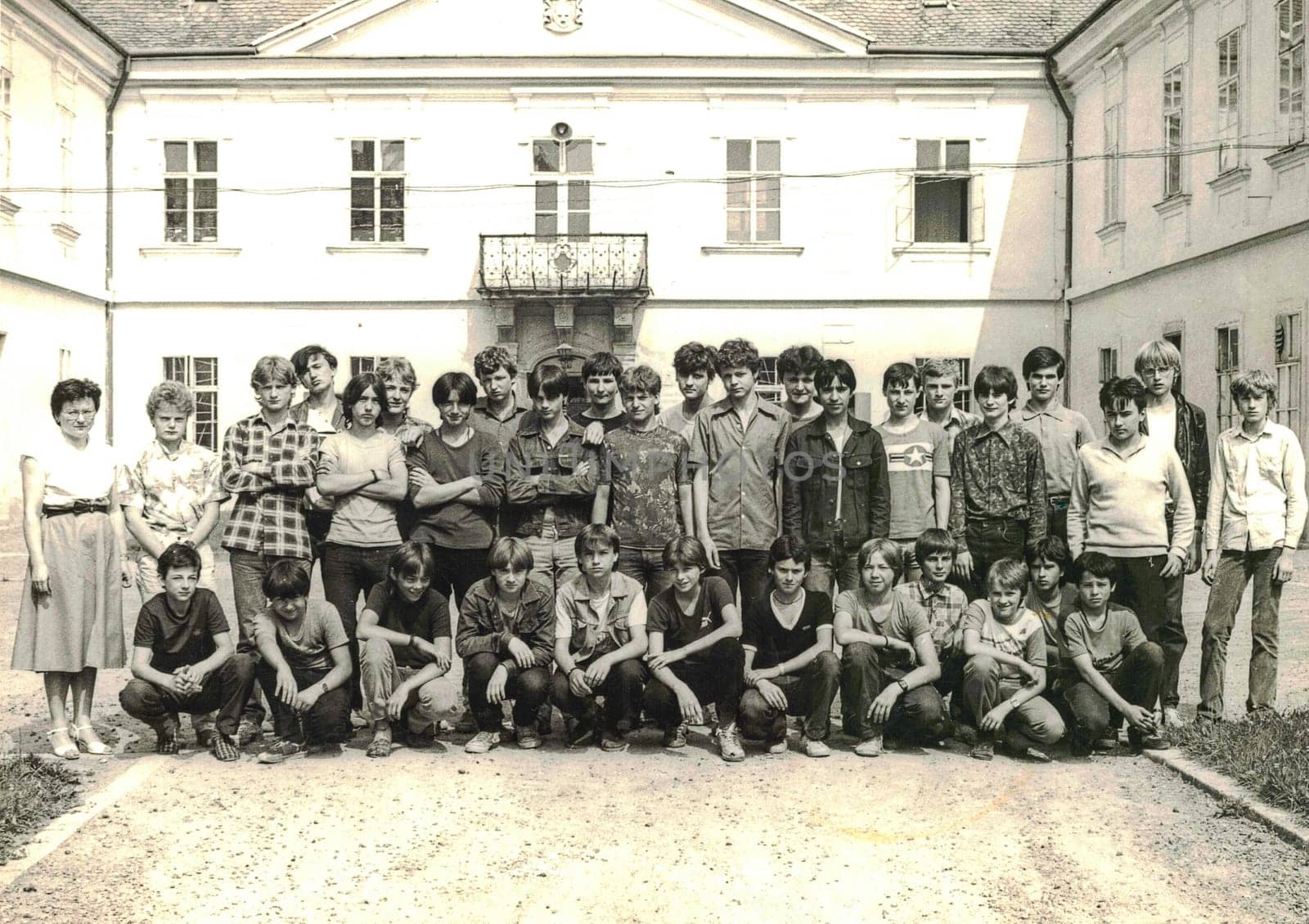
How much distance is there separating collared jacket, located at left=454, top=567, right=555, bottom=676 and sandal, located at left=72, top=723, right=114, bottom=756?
1.58 m

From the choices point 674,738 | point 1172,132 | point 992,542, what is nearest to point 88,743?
point 674,738

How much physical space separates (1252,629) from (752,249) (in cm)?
1692

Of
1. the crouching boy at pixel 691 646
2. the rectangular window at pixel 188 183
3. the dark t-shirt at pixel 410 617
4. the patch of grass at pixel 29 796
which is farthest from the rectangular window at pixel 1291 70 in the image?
the rectangular window at pixel 188 183

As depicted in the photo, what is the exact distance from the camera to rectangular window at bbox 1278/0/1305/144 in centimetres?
1507

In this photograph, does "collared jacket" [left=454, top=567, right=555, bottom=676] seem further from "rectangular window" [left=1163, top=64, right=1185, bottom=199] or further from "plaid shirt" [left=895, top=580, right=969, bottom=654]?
"rectangular window" [left=1163, top=64, right=1185, bottom=199]

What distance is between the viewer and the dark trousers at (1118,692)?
19.9ft

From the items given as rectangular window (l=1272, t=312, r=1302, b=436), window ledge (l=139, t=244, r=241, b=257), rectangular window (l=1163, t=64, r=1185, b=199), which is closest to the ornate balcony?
window ledge (l=139, t=244, r=241, b=257)

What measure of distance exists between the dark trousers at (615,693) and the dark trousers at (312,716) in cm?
92

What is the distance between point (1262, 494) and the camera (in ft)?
21.3

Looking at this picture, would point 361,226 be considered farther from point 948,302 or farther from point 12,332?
point 948,302

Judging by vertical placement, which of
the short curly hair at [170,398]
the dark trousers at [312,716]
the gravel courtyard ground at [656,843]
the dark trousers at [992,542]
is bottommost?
the gravel courtyard ground at [656,843]

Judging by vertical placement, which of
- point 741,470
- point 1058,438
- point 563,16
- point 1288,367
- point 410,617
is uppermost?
point 563,16

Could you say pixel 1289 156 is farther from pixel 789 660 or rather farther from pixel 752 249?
pixel 789 660

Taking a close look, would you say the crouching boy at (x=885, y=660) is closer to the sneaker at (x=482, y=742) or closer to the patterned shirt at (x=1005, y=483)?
the patterned shirt at (x=1005, y=483)
